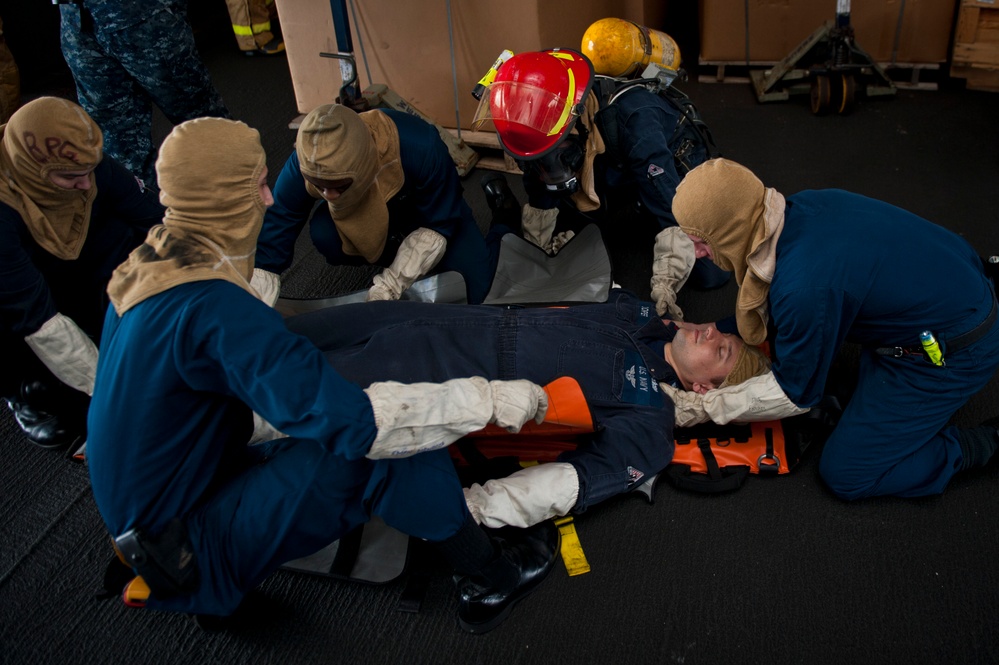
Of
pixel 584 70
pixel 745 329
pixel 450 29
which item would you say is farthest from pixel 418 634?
pixel 450 29

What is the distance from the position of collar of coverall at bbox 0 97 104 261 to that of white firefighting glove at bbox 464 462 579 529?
161 centimetres

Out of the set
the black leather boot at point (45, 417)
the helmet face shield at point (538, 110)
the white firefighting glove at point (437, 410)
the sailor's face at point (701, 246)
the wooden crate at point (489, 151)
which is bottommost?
the black leather boot at point (45, 417)

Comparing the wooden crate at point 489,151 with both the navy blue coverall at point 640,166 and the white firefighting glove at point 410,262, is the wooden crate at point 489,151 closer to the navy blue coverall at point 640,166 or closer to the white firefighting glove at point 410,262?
the navy blue coverall at point 640,166

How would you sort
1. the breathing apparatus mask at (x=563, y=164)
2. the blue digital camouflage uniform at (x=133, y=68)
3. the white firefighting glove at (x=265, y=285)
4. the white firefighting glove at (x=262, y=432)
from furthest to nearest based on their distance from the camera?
the blue digital camouflage uniform at (x=133, y=68) < the breathing apparatus mask at (x=563, y=164) < the white firefighting glove at (x=265, y=285) < the white firefighting glove at (x=262, y=432)

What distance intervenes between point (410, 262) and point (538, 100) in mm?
744

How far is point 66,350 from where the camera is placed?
2398mm

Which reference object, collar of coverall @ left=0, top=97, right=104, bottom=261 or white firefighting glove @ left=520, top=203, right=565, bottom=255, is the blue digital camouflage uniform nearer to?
collar of coverall @ left=0, top=97, right=104, bottom=261

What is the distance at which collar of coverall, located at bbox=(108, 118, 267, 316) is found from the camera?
5.50 feet

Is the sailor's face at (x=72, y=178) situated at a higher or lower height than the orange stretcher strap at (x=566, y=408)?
higher

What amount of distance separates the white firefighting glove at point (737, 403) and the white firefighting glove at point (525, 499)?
43 cm

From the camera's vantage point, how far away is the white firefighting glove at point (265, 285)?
2627 millimetres

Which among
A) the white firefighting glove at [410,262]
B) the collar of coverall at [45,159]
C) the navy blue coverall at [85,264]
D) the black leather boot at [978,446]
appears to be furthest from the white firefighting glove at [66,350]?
the black leather boot at [978,446]

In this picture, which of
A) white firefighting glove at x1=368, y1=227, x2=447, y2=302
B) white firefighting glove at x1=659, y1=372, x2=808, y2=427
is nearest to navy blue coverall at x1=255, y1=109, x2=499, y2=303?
white firefighting glove at x1=368, y1=227, x2=447, y2=302

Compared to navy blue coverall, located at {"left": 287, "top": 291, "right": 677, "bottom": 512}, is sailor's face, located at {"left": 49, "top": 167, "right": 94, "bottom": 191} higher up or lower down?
higher up
